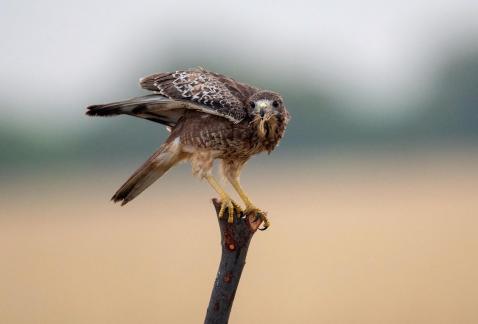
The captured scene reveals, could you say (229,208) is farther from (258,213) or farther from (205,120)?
(205,120)

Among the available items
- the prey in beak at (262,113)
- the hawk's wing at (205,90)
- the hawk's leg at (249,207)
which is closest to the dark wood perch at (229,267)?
the hawk's leg at (249,207)

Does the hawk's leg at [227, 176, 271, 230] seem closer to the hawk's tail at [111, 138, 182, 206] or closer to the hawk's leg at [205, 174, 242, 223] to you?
the hawk's leg at [205, 174, 242, 223]

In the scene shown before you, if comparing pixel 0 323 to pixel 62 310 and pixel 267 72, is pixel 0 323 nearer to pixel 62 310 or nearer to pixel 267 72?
pixel 62 310

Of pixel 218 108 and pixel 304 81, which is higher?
pixel 304 81

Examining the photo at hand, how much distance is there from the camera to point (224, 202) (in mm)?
7754

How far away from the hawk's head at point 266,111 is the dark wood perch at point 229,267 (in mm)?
1374

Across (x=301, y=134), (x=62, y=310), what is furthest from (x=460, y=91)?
(x=62, y=310)

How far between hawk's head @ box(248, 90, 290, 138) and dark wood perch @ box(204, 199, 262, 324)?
137 cm

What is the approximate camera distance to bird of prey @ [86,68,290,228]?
27.3 ft

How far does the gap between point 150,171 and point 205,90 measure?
93 centimetres

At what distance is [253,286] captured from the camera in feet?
60.8

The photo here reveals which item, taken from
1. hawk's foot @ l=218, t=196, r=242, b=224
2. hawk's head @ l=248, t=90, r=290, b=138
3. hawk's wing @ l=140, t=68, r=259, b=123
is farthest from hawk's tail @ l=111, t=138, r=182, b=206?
hawk's foot @ l=218, t=196, r=242, b=224

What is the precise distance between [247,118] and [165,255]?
41.2 ft

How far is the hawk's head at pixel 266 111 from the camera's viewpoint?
825 centimetres
